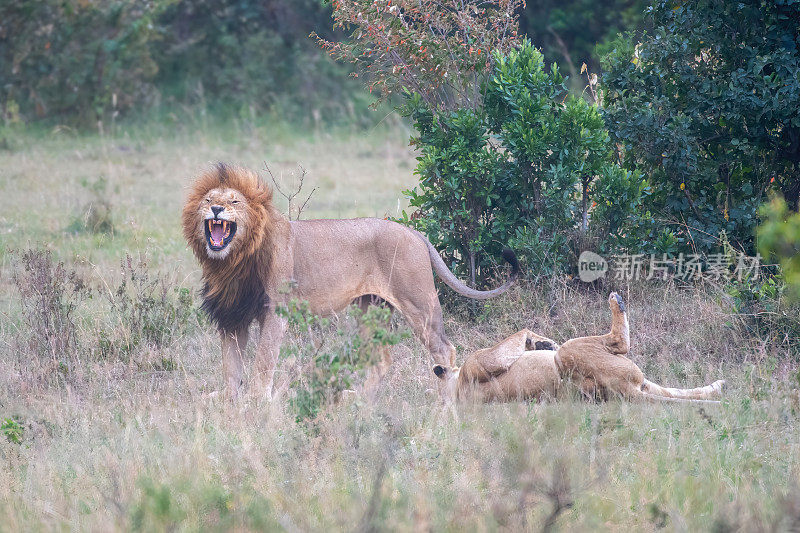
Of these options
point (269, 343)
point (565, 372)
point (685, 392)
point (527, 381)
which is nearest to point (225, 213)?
point (269, 343)

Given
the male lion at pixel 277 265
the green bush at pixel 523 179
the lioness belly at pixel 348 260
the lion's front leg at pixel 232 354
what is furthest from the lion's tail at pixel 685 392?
the lion's front leg at pixel 232 354

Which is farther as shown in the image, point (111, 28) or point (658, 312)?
point (111, 28)

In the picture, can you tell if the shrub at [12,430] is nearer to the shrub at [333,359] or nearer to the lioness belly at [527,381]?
the shrub at [333,359]

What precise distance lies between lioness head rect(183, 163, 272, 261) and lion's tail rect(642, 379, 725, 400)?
2.44 metres

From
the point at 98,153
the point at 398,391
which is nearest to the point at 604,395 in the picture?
the point at 398,391

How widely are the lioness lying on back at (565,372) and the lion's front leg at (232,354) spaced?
1255 millimetres

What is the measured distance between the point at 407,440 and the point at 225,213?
1.83 metres

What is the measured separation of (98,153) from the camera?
51.8 feet

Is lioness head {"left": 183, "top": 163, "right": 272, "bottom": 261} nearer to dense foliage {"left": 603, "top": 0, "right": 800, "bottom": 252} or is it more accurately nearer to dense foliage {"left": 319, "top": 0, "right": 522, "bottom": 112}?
dense foliage {"left": 319, "top": 0, "right": 522, "bottom": 112}

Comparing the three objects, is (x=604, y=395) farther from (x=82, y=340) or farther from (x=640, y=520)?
(x=82, y=340)

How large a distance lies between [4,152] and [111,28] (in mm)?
5160

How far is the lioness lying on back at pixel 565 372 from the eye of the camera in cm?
527

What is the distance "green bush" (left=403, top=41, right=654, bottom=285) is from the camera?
23.7 ft

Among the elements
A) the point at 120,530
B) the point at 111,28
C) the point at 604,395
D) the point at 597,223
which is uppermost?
the point at 111,28
